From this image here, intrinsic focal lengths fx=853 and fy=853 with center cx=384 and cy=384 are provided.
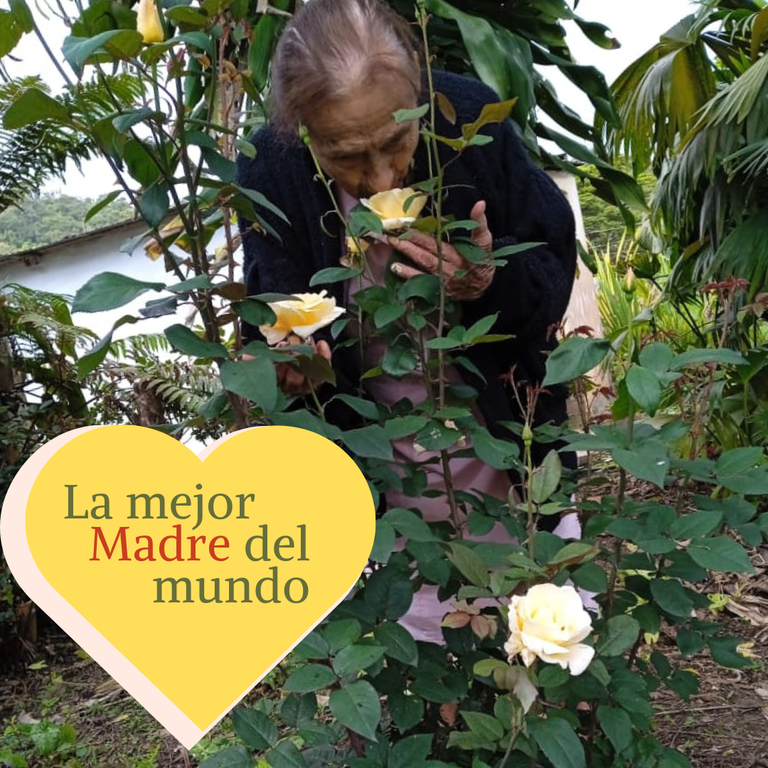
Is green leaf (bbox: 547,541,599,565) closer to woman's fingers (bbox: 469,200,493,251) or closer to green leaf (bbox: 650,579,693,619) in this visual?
green leaf (bbox: 650,579,693,619)

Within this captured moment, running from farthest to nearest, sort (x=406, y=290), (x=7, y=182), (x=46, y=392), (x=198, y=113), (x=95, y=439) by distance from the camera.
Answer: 1. (x=7, y=182)
2. (x=46, y=392)
3. (x=198, y=113)
4. (x=406, y=290)
5. (x=95, y=439)

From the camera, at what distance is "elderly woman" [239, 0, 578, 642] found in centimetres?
102

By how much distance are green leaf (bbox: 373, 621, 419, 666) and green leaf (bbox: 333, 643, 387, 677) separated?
0.05m

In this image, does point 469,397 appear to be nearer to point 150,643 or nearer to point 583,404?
point 583,404

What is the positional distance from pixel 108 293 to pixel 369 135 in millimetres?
428

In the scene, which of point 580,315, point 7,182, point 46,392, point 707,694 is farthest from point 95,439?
point 580,315

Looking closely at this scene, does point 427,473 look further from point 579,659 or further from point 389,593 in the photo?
point 579,659

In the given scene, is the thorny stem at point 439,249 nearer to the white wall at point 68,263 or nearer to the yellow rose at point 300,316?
the yellow rose at point 300,316

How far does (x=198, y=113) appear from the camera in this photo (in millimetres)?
1791

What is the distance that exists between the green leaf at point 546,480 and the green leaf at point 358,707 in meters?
0.25

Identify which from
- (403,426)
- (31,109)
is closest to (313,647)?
(403,426)

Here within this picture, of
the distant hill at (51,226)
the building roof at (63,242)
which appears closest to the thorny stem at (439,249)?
the building roof at (63,242)

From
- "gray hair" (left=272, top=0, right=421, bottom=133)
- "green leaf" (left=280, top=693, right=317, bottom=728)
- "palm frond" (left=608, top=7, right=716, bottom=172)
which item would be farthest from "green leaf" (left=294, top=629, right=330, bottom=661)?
"palm frond" (left=608, top=7, right=716, bottom=172)

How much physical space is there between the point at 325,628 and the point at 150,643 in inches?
6.5
